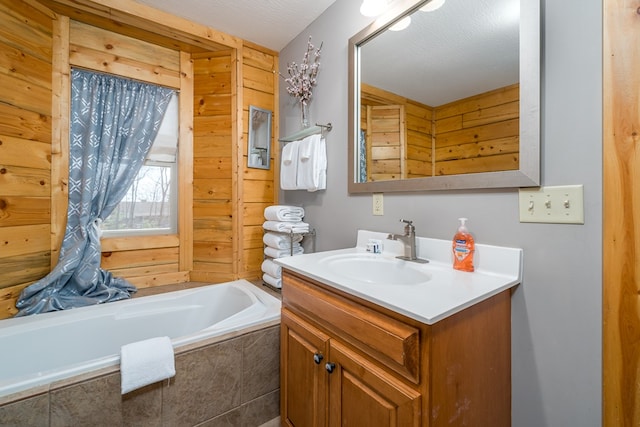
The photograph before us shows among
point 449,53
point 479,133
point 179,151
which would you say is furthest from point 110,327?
point 449,53

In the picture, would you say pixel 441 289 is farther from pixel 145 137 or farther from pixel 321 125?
pixel 145 137

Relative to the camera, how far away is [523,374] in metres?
0.91

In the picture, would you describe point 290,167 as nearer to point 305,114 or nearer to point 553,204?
point 305,114

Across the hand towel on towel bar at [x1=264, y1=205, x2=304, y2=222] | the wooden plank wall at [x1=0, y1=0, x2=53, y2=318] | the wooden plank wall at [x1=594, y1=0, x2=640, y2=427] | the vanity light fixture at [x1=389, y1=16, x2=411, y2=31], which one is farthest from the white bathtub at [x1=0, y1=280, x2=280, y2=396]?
the vanity light fixture at [x1=389, y1=16, x2=411, y2=31]

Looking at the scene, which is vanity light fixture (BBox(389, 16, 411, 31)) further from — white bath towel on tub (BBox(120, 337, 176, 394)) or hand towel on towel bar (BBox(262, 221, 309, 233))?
white bath towel on tub (BBox(120, 337, 176, 394))

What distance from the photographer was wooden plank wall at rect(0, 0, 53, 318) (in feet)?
4.99

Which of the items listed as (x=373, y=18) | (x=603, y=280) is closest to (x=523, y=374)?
(x=603, y=280)

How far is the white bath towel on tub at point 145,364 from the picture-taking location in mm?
1015

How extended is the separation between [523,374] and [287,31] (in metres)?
2.39

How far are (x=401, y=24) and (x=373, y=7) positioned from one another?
19cm

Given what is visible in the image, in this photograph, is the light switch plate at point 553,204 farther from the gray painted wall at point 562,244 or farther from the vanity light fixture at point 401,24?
the vanity light fixture at point 401,24

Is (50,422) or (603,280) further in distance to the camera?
(50,422)

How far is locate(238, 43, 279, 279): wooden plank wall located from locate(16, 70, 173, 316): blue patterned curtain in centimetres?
71

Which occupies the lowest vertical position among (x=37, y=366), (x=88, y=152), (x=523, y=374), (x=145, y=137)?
(x=37, y=366)
